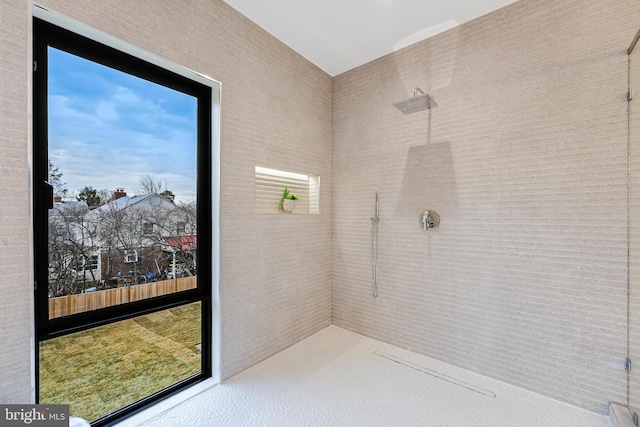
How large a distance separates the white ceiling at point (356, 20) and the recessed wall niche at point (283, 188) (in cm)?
114

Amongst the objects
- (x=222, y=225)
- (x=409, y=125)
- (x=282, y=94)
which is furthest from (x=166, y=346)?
(x=409, y=125)

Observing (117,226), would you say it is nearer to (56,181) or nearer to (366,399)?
(56,181)

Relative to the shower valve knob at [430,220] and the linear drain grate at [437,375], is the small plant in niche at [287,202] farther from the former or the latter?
the linear drain grate at [437,375]

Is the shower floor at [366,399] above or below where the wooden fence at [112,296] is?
below

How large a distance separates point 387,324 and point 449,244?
0.97 m

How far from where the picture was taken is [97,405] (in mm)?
1636

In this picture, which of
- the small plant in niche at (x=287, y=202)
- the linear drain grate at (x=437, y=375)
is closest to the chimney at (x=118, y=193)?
the small plant in niche at (x=287, y=202)

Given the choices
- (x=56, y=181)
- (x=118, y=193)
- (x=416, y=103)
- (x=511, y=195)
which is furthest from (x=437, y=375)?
(x=56, y=181)

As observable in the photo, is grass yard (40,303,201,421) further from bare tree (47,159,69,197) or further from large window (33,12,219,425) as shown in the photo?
bare tree (47,159,69,197)

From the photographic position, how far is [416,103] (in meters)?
2.26

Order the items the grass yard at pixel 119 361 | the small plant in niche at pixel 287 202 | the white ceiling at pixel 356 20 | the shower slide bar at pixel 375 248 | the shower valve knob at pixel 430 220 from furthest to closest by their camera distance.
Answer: the shower slide bar at pixel 375 248 → the small plant in niche at pixel 287 202 → the shower valve knob at pixel 430 220 → the white ceiling at pixel 356 20 → the grass yard at pixel 119 361

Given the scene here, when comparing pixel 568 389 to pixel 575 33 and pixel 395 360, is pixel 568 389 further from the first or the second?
pixel 575 33

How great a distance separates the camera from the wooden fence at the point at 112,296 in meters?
1.46

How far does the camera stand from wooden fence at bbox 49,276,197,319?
4.79 feet
